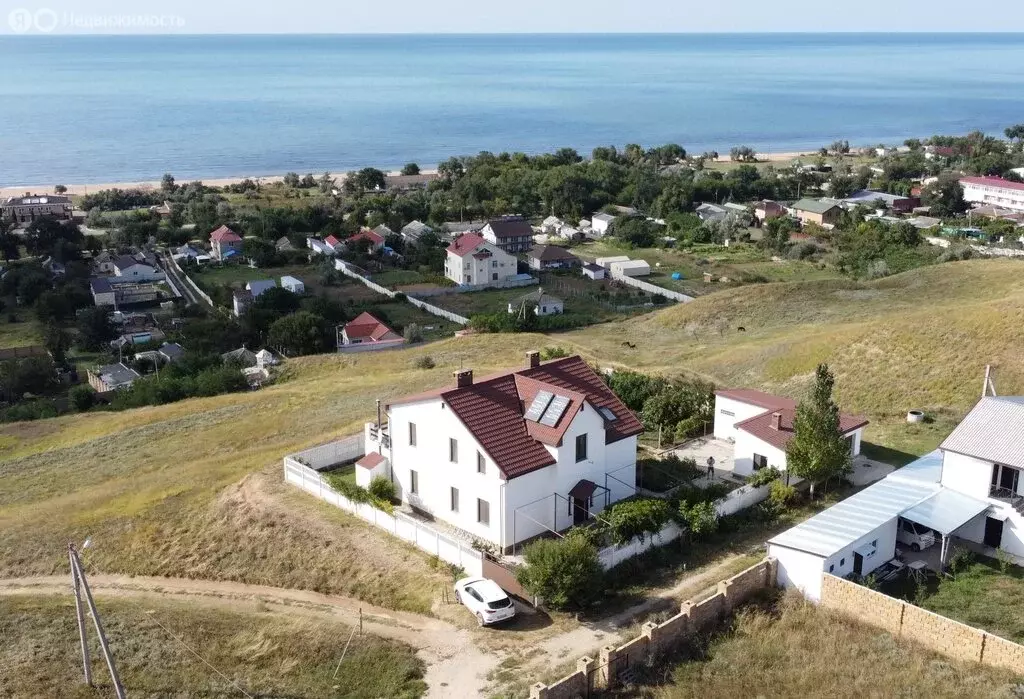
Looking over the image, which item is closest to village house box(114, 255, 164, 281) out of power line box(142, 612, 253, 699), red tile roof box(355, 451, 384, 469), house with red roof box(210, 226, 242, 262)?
house with red roof box(210, 226, 242, 262)

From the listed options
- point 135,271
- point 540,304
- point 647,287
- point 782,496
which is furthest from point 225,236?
point 782,496

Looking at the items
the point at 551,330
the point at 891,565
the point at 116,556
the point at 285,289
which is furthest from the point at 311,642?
the point at 285,289

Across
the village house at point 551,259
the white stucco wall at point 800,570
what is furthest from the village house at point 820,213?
the white stucco wall at point 800,570

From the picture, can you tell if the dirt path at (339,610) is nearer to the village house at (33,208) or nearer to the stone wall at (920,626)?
the stone wall at (920,626)

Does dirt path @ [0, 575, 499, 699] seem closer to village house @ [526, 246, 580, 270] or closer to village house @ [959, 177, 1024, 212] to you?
village house @ [526, 246, 580, 270]

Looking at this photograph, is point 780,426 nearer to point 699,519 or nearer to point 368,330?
point 699,519

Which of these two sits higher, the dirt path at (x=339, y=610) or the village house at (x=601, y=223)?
the village house at (x=601, y=223)
